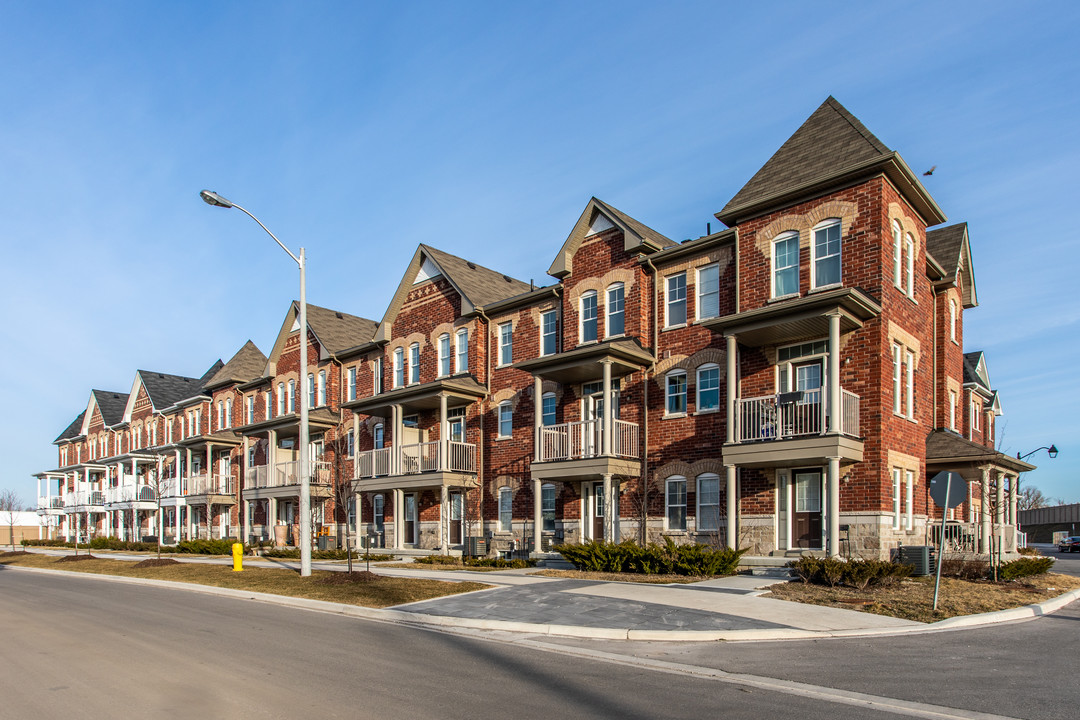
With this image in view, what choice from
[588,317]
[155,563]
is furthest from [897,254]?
[155,563]

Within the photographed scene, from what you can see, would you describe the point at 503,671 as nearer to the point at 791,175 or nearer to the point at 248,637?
the point at 248,637

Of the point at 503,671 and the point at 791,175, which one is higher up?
the point at 791,175

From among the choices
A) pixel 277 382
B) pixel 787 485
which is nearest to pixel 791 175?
pixel 787 485

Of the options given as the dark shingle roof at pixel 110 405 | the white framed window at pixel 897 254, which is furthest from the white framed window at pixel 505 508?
the dark shingle roof at pixel 110 405

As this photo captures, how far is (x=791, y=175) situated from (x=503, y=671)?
685 inches

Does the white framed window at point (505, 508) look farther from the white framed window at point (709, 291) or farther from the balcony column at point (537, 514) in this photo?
the white framed window at point (709, 291)

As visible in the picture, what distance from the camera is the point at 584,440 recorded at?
26.0 m

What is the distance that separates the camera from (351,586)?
1944cm

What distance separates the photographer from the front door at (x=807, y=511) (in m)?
21.9

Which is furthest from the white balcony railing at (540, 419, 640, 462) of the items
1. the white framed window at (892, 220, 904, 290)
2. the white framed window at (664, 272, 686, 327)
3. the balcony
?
the white framed window at (892, 220, 904, 290)

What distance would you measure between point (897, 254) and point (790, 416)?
217 inches

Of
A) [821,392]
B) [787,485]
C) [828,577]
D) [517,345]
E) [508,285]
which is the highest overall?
[508,285]

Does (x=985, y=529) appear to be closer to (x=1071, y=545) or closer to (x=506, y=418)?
(x=506, y=418)

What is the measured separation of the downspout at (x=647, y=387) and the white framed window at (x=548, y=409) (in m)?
4.41
